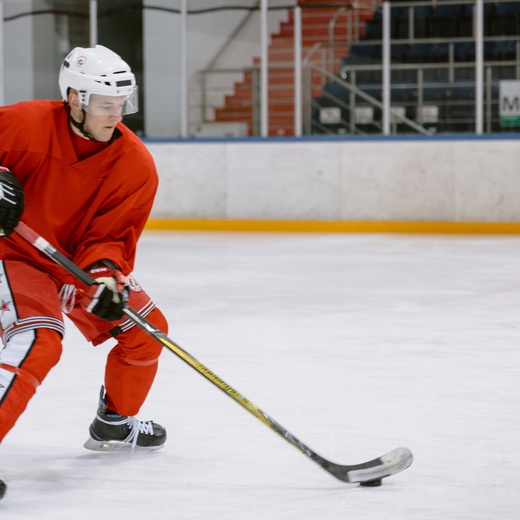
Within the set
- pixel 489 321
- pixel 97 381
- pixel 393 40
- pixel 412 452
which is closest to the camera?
pixel 412 452

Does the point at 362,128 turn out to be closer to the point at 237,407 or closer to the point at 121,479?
the point at 237,407

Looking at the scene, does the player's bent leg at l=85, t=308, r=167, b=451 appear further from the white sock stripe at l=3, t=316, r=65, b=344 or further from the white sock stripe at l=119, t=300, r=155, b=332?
the white sock stripe at l=3, t=316, r=65, b=344

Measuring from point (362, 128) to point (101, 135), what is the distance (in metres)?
7.40

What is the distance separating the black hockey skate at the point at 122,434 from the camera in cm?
244

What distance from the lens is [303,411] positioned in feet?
9.18

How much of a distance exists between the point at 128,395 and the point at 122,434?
0.10m

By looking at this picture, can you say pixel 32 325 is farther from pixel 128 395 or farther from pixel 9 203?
pixel 128 395

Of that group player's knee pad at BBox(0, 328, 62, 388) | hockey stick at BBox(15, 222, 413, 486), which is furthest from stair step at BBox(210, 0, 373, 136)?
player's knee pad at BBox(0, 328, 62, 388)

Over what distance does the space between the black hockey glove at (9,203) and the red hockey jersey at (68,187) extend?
0.12 m

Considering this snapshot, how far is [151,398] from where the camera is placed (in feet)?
9.64

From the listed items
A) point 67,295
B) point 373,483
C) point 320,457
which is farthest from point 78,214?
point 373,483

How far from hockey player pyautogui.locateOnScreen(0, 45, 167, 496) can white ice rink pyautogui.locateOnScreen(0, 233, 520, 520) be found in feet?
0.83

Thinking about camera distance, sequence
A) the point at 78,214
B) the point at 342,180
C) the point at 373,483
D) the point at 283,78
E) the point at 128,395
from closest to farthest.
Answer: the point at 373,483 < the point at 78,214 < the point at 128,395 < the point at 342,180 < the point at 283,78

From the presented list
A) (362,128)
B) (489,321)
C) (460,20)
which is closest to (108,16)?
(362,128)
